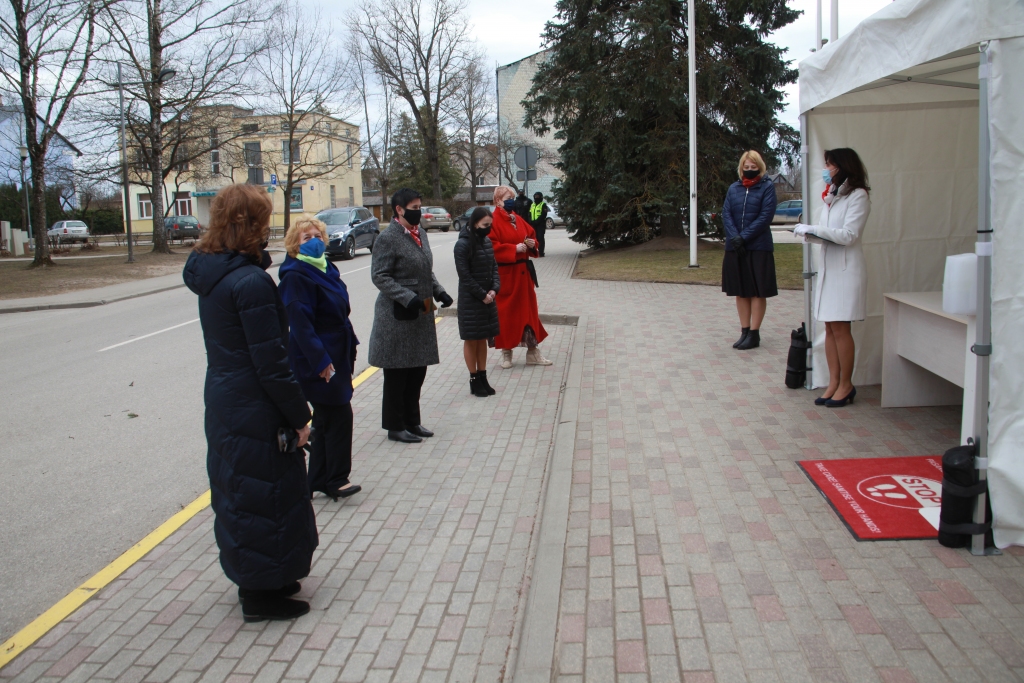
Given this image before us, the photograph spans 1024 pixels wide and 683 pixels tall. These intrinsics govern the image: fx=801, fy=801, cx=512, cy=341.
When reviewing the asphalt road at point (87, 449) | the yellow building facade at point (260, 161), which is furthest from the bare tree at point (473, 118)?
the asphalt road at point (87, 449)

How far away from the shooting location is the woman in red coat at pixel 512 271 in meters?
8.12

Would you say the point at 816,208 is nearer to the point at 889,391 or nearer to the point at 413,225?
the point at 889,391

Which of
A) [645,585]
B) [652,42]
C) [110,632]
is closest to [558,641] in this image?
[645,585]

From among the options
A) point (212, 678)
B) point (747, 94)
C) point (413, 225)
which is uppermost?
point (747, 94)

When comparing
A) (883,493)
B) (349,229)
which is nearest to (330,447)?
(883,493)

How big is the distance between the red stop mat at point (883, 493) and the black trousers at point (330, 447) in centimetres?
284

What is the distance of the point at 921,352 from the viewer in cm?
560

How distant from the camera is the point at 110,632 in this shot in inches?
138

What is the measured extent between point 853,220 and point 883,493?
88.2 inches

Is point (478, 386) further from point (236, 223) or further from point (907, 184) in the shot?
point (236, 223)

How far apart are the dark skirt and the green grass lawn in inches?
212

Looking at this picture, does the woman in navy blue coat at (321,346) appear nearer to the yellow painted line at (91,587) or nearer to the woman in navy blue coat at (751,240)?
the yellow painted line at (91,587)

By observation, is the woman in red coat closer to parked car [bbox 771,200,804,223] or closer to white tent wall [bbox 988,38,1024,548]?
white tent wall [bbox 988,38,1024,548]

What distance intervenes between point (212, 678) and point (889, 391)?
5.14m
